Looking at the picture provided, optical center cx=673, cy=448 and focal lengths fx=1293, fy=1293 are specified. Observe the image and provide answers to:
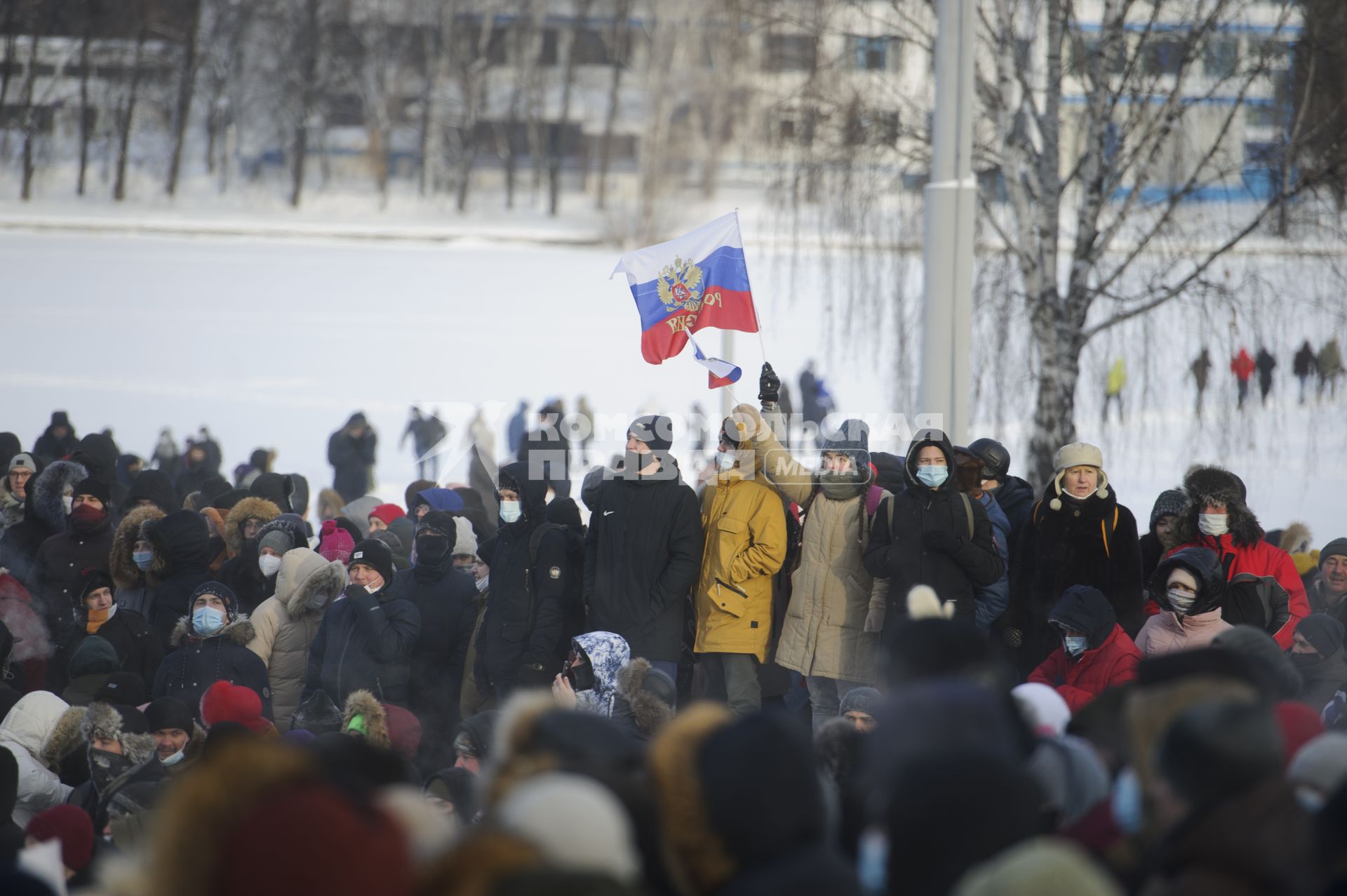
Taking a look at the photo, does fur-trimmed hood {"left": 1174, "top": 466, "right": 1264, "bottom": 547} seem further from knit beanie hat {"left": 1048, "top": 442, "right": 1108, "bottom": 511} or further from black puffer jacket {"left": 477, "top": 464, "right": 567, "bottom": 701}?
black puffer jacket {"left": 477, "top": 464, "right": 567, "bottom": 701}

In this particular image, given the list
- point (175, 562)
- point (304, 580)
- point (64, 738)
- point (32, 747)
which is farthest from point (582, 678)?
point (175, 562)

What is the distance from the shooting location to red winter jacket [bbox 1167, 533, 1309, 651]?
5523 mm

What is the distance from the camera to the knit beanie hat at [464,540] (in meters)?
6.83

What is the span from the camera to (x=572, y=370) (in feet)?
78.7

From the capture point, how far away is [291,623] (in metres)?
5.89

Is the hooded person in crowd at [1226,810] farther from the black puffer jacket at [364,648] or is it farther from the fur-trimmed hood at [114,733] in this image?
the black puffer jacket at [364,648]

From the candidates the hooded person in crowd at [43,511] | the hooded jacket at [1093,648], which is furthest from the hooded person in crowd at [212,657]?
the hooded jacket at [1093,648]

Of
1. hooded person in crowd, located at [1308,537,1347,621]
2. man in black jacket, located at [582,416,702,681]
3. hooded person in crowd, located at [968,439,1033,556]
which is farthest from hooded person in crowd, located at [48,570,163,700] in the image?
Answer: hooded person in crowd, located at [1308,537,1347,621]

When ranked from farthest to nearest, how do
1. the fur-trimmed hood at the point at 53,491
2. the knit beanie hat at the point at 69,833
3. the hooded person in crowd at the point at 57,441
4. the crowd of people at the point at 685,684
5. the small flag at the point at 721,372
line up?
the hooded person in crowd at the point at 57,441 → the fur-trimmed hood at the point at 53,491 → the small flag at the point at 721,372 → the knit beanie hat at the point at 69,833 → the crowd of people at the point at 685,684

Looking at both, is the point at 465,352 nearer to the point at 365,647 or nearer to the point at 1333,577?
the point at 365,647

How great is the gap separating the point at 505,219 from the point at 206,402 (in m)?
23.4

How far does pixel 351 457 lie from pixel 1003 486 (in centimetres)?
856

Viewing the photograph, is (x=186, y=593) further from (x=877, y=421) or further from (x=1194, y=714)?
(x=877, y=421)

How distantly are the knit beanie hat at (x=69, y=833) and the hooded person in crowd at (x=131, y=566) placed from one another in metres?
2.77
